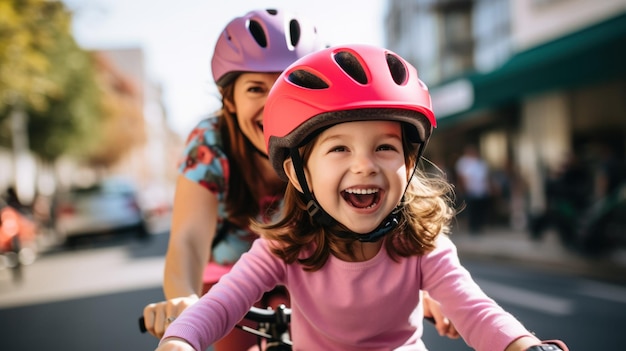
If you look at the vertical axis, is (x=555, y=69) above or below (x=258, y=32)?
below

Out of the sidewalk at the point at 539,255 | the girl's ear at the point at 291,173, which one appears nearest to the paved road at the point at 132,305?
the sidewalk at the point at 539,255

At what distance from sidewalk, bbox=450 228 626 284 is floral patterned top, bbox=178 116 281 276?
7.54 meters

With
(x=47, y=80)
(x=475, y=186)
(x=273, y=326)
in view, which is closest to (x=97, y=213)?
(x=47, y=80)

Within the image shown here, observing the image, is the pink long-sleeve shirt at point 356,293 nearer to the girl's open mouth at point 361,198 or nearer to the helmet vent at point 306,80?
the girl's open mouth at point 361,198

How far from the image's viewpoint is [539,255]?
11.3 metres

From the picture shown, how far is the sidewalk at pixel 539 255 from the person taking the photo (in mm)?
9492

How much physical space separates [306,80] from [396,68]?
25 cm

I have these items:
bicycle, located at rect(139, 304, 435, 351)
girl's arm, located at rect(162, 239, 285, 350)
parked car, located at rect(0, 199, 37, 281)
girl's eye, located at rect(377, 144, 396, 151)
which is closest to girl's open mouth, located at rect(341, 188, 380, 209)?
girl's eye, located at rect(377, 144, 396, 151)

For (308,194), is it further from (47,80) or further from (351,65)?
(47,80)

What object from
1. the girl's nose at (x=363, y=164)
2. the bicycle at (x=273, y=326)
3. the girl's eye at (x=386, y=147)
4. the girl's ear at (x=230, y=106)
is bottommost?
the bicycle at (x=273, y=326)

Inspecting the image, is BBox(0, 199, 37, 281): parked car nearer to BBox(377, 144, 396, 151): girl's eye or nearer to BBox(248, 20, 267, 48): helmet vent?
BBox(248, 20, 267, 48): helmet vent

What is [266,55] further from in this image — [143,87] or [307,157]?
[143,87]

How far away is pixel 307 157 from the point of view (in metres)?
1.94

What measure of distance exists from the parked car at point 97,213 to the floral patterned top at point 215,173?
15463 mm
